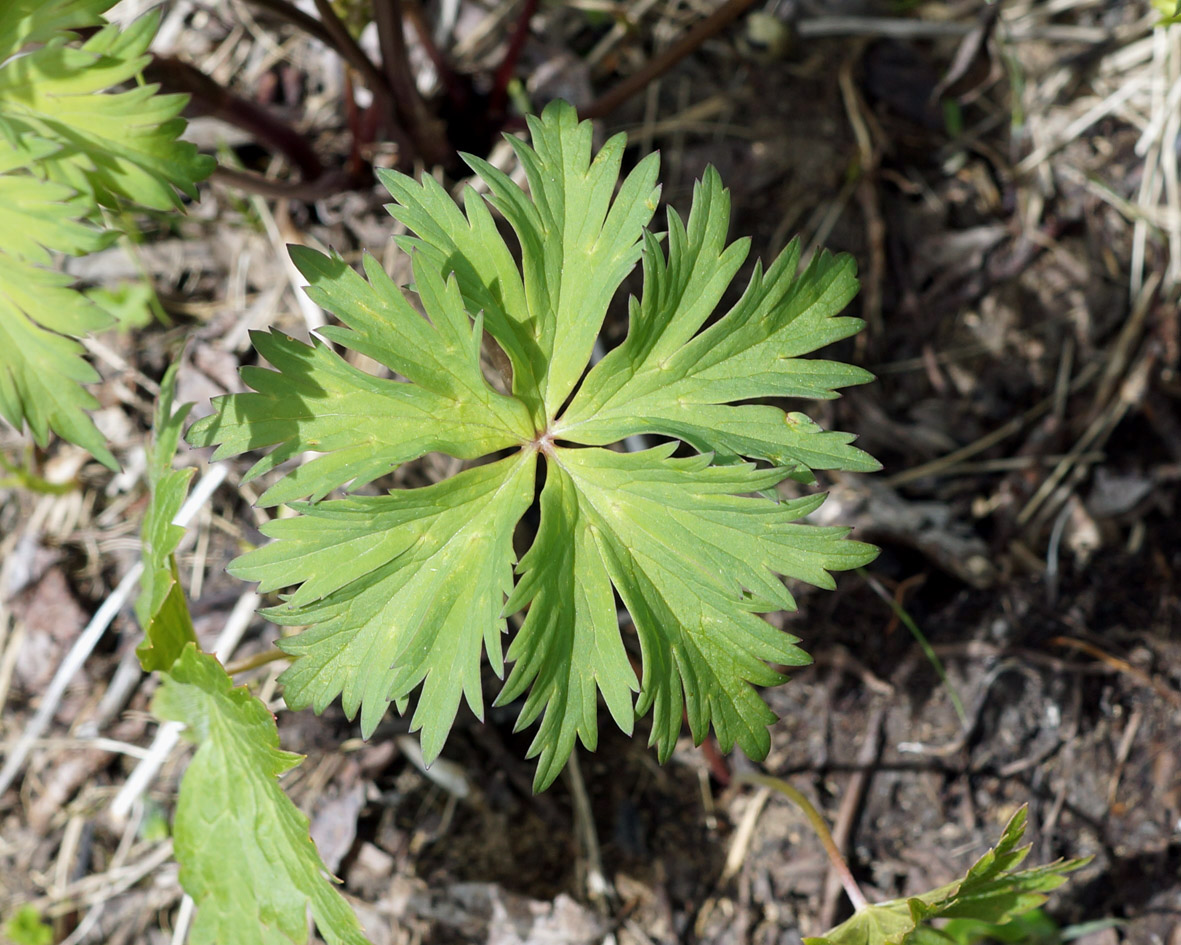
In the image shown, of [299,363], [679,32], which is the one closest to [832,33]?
[679,32]

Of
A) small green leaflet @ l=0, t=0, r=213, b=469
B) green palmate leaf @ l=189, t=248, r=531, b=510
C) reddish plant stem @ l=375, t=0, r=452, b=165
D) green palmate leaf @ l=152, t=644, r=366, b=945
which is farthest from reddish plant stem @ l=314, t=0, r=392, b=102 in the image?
green palmate leaf @ l=152, t=644, r=366, b=945

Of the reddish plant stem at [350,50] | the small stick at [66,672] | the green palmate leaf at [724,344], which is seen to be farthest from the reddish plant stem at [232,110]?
the green palmate leaf at [724,344]

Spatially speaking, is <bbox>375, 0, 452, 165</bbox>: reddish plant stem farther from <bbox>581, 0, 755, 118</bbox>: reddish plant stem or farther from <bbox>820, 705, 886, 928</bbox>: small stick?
<bbox>820, 705, 886, 928</bbox>: small stick

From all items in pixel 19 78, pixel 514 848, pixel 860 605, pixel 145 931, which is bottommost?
pixel 145 931

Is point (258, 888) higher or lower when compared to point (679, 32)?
lower

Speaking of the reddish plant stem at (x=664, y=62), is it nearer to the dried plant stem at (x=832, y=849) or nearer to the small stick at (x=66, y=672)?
the small stick at (x=66, y=672)

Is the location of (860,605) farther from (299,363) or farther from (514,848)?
(299,363)

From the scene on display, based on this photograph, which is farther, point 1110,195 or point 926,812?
point 1110,195

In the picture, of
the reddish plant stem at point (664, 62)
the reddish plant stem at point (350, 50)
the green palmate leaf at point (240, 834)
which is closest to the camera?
the green palmate leaf at point (240, 834)
